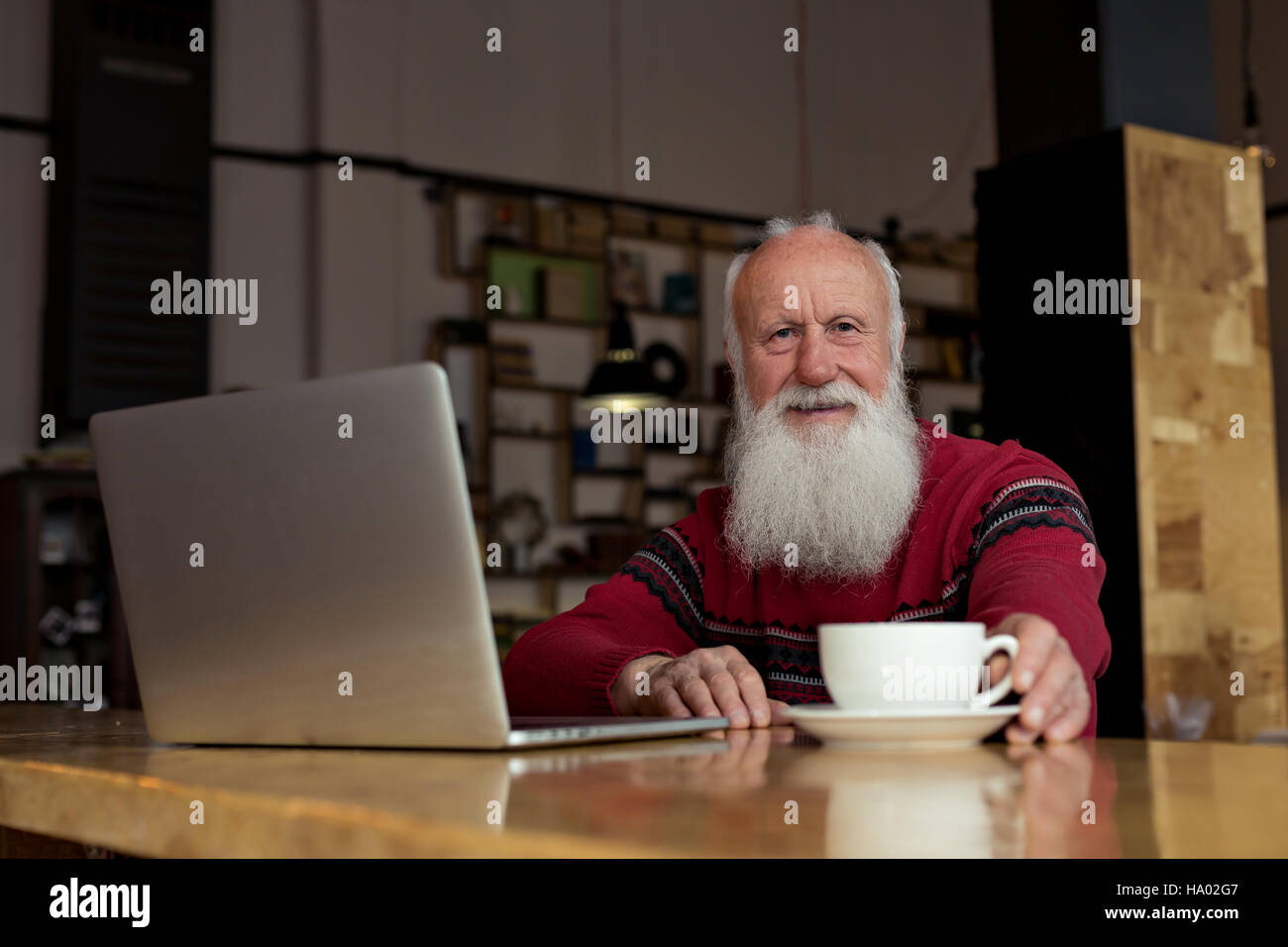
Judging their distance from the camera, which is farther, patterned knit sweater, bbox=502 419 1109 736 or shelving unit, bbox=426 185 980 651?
shelving unit, bbox=426 185 980 651

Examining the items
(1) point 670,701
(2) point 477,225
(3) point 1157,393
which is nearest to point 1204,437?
(3) point 1157,393

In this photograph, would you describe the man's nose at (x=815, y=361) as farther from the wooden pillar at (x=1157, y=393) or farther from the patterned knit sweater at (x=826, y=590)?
the wooden pillar at (x=1157, y=393)

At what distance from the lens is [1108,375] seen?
Answer: 11.5 ft

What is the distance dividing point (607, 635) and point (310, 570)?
2.96ft

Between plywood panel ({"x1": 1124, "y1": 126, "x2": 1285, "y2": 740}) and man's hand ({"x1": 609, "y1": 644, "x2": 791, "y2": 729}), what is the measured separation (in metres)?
2.24

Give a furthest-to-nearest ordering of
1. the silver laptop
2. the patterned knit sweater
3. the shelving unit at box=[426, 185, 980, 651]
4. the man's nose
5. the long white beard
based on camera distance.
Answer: the shelving unit at box=[426, 185, 980, 651]
the man's nose
the long white beard
the patterned knit sweater
the silver laptop

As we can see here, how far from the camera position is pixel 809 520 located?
210 cm

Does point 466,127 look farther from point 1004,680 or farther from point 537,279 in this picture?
point 1004,680

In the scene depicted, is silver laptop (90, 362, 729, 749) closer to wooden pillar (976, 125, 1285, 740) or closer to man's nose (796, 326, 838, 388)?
man's nose (796, 326, 838, 388)

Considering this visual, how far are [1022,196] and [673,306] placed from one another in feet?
14.5

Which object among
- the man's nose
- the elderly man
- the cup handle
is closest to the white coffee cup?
the cup handle

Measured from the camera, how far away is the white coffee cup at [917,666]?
1.10m

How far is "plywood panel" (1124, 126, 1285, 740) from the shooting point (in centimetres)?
345
